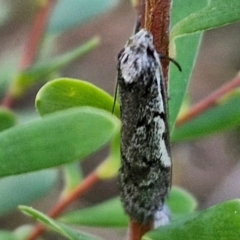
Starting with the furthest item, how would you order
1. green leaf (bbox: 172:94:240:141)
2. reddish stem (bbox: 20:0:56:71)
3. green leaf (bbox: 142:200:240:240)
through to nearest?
reddish stem (bbox: 20:0:56:71) < green leaf (bbox: 172:94:240:141) < green leaf (bbox: 142:200:240:240)

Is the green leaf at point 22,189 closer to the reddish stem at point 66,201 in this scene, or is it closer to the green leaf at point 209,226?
the reddish stem at point 66,201

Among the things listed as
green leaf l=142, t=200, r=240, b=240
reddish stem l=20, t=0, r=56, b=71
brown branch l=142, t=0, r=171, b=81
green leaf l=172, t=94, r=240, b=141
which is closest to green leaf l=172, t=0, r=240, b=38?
brown branch l=142, t=0, r=171, b=81

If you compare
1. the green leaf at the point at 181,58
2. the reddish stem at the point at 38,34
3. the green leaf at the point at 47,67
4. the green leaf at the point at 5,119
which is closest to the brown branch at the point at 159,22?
the green leaf at the point at 181,58

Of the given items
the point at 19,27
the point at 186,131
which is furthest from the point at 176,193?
the point at 19,27

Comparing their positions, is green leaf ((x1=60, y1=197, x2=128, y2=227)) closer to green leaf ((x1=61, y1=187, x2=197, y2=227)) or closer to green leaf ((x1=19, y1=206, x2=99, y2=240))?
green leaf ((x1=61, y1=187, x2=197, y2=227))

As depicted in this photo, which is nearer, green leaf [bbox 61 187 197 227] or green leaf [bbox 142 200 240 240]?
green leaf [bbox 142 200 240 240]

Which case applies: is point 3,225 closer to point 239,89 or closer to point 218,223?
point 239,89

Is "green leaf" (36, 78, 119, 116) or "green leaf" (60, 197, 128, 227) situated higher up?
"green leaf" (36, 78, 119, 116)
